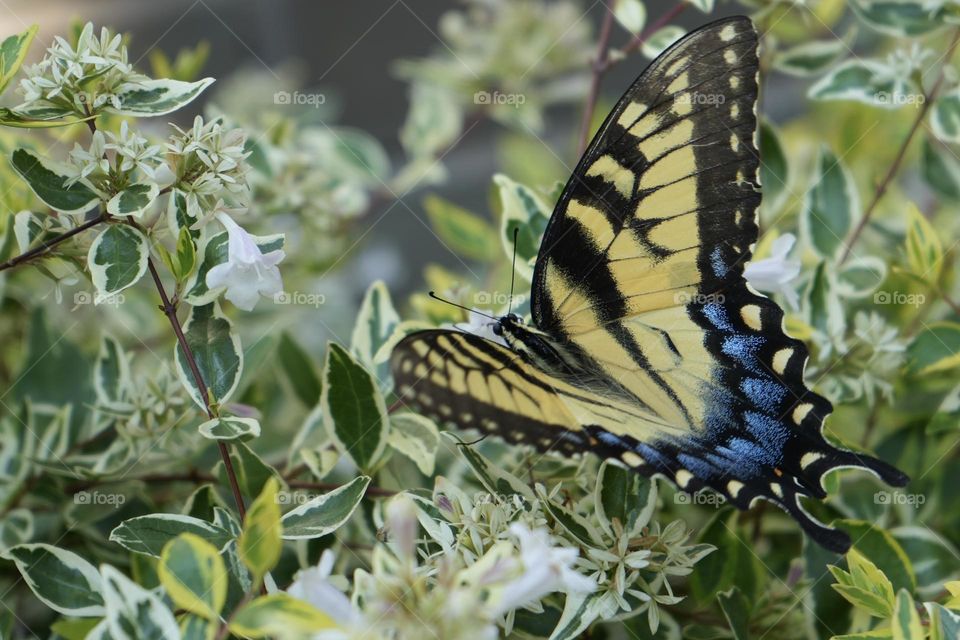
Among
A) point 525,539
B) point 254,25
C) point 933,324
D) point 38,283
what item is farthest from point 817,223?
point 254,25

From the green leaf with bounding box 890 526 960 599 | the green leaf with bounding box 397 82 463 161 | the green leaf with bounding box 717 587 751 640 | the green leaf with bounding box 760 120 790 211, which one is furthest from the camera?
the green leaf with bounding box 397 82 463 161

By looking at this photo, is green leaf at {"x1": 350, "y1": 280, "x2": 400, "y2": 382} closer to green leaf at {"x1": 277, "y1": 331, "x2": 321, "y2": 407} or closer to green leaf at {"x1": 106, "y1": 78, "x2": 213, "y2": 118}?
green leaf at {"x1": 277, "y1": 331, "x2": 321, "y2": 407}

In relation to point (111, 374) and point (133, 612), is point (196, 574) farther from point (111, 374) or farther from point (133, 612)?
point (111, 374)

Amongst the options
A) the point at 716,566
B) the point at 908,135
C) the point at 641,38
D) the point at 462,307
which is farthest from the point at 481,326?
the point at 908,135

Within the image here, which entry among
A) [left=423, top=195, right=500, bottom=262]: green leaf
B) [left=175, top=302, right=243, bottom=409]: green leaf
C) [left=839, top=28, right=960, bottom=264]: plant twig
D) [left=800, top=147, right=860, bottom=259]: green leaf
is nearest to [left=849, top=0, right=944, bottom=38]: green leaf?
[left=839, top=28, right=960, bottom=264]: plant twig

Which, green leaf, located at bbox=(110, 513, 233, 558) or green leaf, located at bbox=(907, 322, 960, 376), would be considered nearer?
green leaf, located at bbox=(110, 513, 233, 558)

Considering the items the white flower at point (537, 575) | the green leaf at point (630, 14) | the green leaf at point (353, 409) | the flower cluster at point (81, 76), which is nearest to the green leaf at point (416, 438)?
the green leaf at point (353, 409)

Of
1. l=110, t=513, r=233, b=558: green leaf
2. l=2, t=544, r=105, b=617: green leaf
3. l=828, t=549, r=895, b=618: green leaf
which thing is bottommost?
l=2, t=544, r=105, b=617: green leaf

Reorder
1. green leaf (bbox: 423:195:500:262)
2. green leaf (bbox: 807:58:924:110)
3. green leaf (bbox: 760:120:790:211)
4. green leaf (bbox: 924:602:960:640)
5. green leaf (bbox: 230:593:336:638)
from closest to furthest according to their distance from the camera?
green leaf (bbox: 230:593:336:638) → green leaf (bbox: 924:602:960:640) → green leaf (bbox: 807:58:924:110) → green leaf (bbox: 760:120:790:211) → green leaf (bbox: 423:195:500:262)
